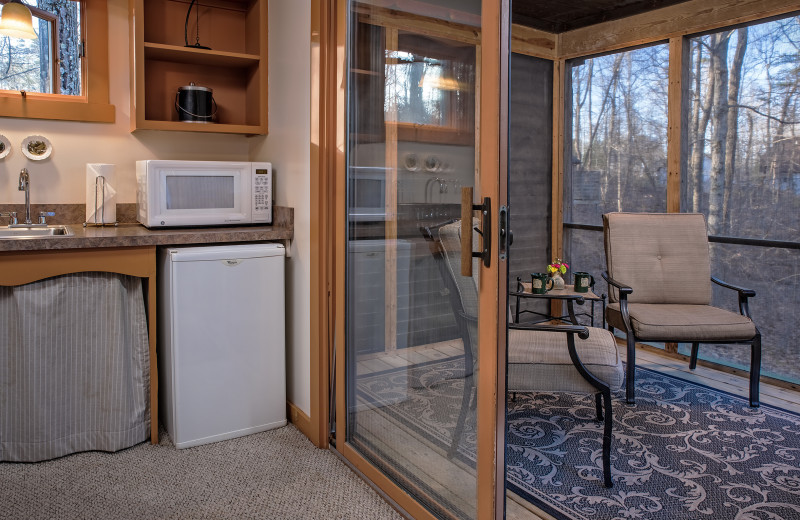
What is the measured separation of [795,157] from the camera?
369 centimetres

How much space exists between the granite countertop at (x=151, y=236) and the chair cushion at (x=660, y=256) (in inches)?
81.9

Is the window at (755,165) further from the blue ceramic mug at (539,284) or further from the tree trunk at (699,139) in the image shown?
the blue ceramic mug at (539,284)

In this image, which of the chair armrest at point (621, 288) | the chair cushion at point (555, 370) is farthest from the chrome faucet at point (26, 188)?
the chair armrest at point (621, 288)

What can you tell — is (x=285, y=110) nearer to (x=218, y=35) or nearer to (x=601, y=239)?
(x=218, y=35)

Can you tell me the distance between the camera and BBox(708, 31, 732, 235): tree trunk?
13.2 ft

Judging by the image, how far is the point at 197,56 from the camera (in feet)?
10.1

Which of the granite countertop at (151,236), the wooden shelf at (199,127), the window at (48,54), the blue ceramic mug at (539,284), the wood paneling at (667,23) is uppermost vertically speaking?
the wood paneling at (667,23)

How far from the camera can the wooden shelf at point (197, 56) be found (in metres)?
2.96

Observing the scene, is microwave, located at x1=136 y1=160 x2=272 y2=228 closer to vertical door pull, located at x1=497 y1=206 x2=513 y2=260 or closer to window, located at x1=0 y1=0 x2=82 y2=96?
window, located at x1=0 y1=0 x2=82 y2=96

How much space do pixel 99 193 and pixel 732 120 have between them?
11.9 ft

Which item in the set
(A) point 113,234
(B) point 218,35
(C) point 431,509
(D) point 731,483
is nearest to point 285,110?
(B) point 218,35

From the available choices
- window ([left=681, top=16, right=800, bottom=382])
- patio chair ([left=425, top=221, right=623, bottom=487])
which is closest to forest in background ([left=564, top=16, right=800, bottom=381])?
window ([left=681, top=16, right=800, bottom=382])

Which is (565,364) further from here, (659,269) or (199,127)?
(199,127)

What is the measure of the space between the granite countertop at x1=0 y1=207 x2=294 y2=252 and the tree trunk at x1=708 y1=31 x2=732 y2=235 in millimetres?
2782
